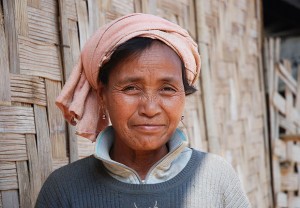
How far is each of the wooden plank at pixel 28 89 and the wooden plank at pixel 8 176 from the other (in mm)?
223

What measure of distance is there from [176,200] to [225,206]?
15cm

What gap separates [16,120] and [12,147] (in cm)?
9

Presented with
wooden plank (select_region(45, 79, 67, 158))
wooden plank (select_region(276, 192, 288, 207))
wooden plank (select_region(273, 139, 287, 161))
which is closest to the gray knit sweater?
wooden plank (select_region(45, 79, 67, 158))

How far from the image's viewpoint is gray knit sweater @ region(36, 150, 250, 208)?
142 centimetres

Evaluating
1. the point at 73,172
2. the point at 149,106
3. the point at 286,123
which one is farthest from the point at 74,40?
the point at 286,123

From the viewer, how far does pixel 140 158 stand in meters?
1.52

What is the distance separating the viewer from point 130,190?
1425 millimetres

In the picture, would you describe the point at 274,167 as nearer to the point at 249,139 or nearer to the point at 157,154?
the point at 249,139

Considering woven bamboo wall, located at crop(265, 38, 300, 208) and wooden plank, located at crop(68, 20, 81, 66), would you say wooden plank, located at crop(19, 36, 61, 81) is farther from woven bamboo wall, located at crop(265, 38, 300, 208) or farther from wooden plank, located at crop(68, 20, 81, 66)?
woven bamboo wall, located at crop(265, 38, 300, 208)

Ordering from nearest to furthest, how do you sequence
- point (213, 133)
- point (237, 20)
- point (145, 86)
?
1. point (145, 86)
2. point (213, 133)
3. point (237, 20)

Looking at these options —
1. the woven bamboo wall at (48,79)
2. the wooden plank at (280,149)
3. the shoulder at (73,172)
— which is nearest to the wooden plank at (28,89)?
the woven bamboo wall at (48,79)

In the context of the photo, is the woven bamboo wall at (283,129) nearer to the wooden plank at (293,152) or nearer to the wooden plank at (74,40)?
the wooden plank at (293,152)

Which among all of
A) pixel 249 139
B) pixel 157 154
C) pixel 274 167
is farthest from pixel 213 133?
pixel 157 154

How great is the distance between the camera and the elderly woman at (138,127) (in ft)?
4.57
